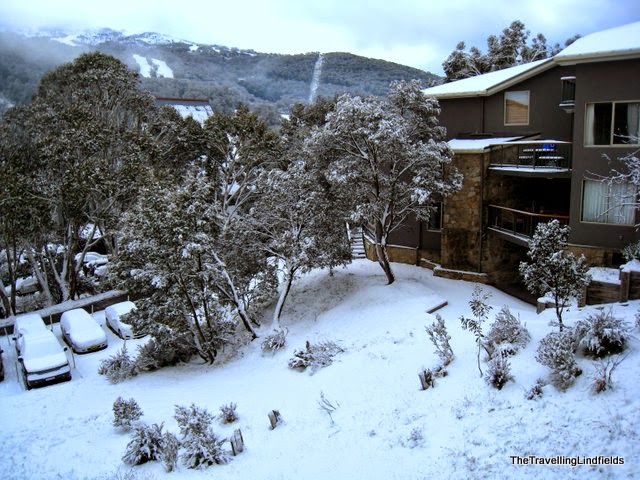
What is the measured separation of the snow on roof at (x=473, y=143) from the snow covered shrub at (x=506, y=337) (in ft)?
34.3

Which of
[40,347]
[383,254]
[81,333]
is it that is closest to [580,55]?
[383,254]

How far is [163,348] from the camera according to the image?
61.1 ft

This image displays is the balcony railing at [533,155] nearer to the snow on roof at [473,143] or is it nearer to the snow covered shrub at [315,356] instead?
the snow on roof at [473,143]

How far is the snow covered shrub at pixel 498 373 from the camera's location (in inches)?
424

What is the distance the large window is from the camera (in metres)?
17.0

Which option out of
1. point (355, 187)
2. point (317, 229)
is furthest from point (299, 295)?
point (355, 187)

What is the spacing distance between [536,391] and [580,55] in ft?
39.4

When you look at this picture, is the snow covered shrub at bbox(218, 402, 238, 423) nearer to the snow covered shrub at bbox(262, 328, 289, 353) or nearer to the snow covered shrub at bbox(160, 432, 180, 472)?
the snow covered shrub at bbox(160, 432, 180, 472)

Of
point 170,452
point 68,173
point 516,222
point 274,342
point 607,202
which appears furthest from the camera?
point 68,173

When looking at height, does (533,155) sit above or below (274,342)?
above

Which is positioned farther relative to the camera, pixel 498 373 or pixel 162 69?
pixel 162 69

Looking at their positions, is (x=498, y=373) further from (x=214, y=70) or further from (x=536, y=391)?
(x=214, y=70)

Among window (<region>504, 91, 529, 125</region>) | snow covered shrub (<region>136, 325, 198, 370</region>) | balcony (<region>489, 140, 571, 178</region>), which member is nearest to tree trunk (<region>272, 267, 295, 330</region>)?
snow covered shrub (<region>136, 325, 198, 370</region>)

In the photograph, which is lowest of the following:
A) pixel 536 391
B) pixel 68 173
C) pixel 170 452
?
pixel 170 452
